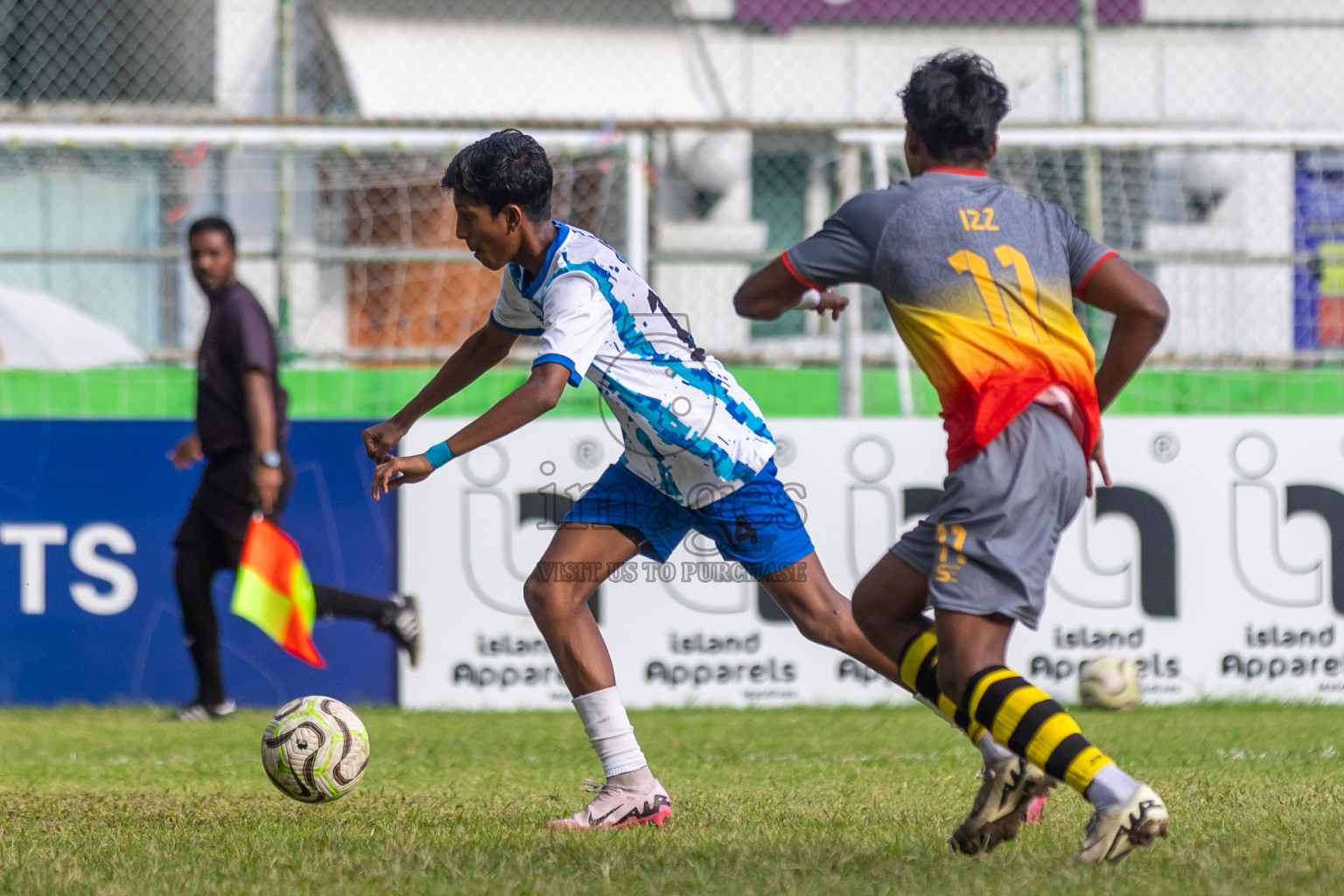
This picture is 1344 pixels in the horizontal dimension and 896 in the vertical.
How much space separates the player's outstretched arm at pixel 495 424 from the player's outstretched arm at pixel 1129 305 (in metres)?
1.30

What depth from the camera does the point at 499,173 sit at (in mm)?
4250

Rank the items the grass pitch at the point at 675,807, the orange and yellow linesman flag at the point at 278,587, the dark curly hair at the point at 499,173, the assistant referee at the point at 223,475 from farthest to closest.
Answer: the assistant referee at the point at 223,475 < the orange and yellow linesman flag at the point at 278,587 < the dark curly hair at the point at 499,173 < the grass pitch at the point at 675,807

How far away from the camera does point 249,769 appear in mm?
5871

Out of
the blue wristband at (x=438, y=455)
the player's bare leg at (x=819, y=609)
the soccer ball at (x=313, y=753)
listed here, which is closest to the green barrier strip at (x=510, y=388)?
the soccer ball at (x=313, y=753)

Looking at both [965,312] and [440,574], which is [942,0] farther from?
[965,312]

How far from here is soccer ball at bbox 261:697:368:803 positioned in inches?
185

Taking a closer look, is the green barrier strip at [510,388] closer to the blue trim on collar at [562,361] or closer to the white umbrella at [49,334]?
the white umbrella at [49,334]

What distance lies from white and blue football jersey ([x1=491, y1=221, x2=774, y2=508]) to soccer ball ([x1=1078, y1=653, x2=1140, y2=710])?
11.6 ft

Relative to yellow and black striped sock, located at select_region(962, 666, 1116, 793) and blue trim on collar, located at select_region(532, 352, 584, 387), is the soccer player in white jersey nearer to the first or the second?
blue trim on collar, located at select_region(532, 352, 584, 387)

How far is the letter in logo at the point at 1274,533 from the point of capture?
7895mm

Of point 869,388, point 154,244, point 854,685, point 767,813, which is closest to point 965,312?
point 767,813

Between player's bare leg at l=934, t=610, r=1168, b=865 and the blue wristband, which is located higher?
the blue wristband

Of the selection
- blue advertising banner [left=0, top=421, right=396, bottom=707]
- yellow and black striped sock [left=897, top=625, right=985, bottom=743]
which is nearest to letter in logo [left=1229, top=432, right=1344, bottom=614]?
blue advertising banner [left=0, top=421, right=396, bottom=707]

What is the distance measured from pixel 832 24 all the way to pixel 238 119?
9424 mm
